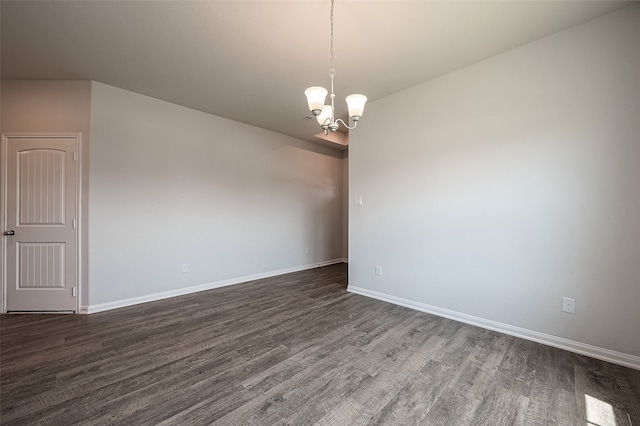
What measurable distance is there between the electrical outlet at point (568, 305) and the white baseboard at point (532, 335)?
260mm

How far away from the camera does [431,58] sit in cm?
272

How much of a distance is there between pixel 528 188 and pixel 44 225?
5437 mm

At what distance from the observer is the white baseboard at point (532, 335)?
2.09 metres

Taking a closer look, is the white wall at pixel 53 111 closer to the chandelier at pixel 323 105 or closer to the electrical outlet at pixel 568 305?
the chandelier at pixel 323 105

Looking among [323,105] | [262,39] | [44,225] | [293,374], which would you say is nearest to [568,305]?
[293,374]

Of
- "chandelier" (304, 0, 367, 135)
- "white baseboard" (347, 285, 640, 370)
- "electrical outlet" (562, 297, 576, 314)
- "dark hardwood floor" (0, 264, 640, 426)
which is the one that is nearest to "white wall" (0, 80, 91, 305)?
"dark hardwood floor" (0, 264, 640, 426)

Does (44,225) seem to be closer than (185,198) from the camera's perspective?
Yes

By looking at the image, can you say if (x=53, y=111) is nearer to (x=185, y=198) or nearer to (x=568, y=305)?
(x=185, y=198)

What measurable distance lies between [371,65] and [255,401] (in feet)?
10.6

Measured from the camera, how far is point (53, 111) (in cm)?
316

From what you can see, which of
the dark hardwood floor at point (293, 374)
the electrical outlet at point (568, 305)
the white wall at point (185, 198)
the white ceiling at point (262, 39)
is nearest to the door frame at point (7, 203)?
the white wall at point (185, 198)

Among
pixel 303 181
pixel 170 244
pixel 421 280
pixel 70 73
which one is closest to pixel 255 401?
pixel 421 280

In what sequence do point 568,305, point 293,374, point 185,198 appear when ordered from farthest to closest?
point 185,198
point 568,305
point 293,374

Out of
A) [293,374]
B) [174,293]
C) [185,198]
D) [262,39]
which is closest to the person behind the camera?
[293,374]
